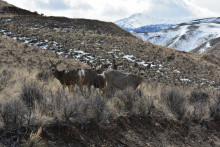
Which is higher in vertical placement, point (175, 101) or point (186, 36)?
point (186, 36)

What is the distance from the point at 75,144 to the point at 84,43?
26345 mm

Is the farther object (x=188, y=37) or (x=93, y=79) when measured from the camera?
(x=188, y=37)

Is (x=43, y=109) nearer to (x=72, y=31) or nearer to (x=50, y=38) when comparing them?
(x=50, y=38)

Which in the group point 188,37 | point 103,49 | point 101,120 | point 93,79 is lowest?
point 103,49

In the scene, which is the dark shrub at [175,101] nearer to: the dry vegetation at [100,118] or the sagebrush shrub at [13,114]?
the dry vegetation at [100,118]

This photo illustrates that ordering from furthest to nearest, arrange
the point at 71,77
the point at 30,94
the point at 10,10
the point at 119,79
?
the point at 10,10
the point at 119,79
the point at 71,77
the point at 30,94

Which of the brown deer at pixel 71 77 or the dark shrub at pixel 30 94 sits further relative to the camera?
the brown deer at pixel 71 77

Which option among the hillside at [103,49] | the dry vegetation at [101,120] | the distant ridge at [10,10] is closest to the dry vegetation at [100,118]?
the dry vegetation at [101,120]

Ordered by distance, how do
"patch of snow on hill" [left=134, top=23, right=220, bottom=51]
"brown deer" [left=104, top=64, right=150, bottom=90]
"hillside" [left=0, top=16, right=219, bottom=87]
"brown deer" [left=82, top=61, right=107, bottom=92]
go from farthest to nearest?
1. "patch of snow on hill" [left=134, top=23, right=220, bottom=51]
2. "hillside" [left=0, top=16, right=219, bottom=87]
3. "brown deer" [left=104, top=64, right=150, bottom=90]
4. "brown deer" [left=82, top=61, right=107, bottom=92]

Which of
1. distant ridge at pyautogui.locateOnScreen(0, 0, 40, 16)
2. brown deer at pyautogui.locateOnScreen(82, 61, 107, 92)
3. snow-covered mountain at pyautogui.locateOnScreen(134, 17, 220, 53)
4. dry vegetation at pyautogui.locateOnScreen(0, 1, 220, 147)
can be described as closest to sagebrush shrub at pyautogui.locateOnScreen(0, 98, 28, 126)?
dry vegetation at pyautogui.locateOnScreen(0, 1, 220, 147)

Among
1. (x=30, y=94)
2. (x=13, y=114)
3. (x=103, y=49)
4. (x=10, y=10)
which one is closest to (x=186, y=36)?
(x=10, y=10)

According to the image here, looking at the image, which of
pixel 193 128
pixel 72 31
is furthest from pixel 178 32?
pixel 193 128

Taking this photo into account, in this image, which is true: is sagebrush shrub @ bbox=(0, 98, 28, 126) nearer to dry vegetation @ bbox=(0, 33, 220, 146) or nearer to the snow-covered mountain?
dry vegetation @ bbox=(0, 33, 220, 146)

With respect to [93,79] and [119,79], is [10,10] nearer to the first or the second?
[93,79]
